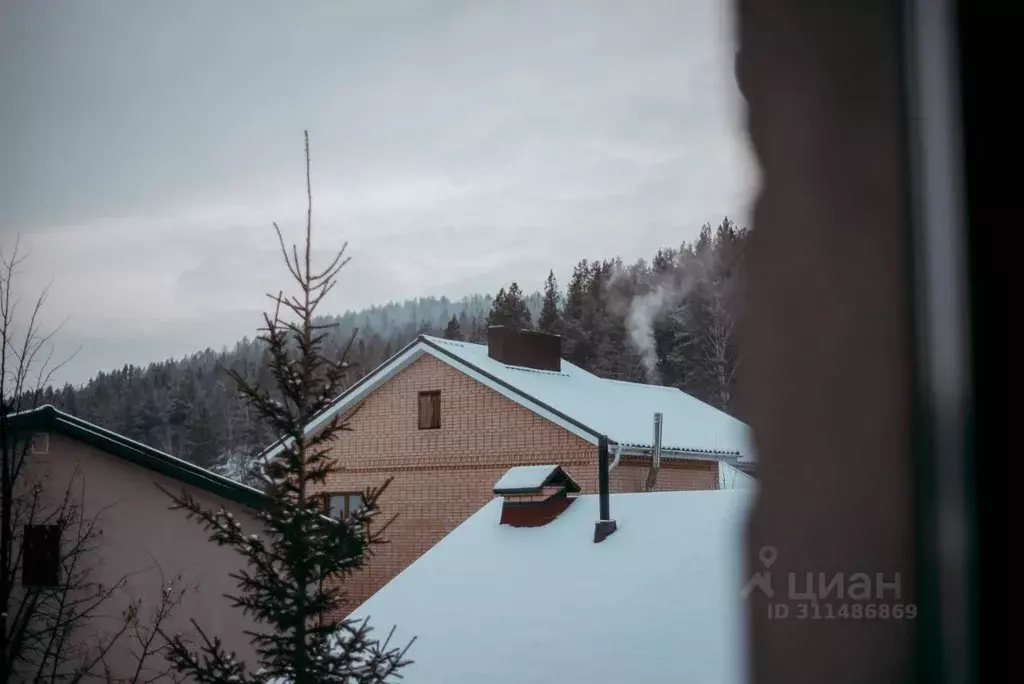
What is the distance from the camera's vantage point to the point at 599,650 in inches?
137

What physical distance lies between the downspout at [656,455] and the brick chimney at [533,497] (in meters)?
5.35

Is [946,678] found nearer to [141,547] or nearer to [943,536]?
[943,536]

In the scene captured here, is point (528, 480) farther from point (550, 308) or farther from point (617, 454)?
point (550, 308)

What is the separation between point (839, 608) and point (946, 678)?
12cm

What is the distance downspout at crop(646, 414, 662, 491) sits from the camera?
10641mm

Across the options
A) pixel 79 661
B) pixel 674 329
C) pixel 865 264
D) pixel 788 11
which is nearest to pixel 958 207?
pixel 865 264

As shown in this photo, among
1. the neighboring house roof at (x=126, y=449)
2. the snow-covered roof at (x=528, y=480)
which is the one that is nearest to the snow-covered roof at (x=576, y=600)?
the snow-covered roof at (x=528, y=480)

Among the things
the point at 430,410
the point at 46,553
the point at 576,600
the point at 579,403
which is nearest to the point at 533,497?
the point at 576,600

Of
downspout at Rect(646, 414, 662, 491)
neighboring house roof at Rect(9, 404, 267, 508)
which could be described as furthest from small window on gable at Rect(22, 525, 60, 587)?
downspout at Rect(646, 414, 662, 491)

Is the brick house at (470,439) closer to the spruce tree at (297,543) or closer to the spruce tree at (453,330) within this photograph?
the spruce tree at (297,543)

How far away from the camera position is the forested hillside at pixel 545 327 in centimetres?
946

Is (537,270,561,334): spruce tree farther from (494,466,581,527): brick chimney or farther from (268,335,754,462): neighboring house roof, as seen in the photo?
(494,466,581,527): brick chimney

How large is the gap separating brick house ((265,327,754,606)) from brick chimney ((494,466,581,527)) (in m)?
4.52

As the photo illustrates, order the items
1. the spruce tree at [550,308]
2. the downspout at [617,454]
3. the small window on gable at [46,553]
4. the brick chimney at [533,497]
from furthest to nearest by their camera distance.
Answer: the spruce tree at [550,308] < the downspout at [617,454] < the small window on gable at [46,553] < the brick chimney at [533,497]
